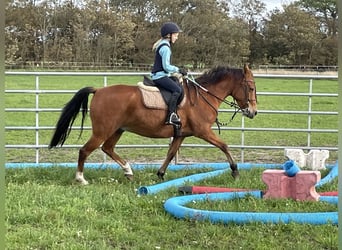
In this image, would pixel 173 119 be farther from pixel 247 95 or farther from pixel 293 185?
pixel 293 185

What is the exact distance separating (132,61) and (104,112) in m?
25.7

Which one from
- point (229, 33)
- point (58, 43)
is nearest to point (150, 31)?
point (229, 33)

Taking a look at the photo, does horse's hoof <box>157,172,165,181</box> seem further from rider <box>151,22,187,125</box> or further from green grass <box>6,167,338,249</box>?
green grass <box>6,167,338,249</box>

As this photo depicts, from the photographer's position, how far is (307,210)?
13.3ft

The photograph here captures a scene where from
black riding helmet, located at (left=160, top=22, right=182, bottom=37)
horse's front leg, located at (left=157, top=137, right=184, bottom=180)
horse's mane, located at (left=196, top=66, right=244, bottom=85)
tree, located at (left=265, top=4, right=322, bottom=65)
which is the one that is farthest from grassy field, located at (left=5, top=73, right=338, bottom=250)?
tree, located at (left=265, top=4, right=322, bottom=65)

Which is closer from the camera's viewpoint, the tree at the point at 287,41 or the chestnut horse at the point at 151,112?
the chestnut horse at the point at 151,112


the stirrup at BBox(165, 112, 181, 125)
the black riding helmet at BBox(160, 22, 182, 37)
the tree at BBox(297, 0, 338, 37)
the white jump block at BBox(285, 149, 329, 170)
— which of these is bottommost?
the white jump block at BBox(285, 149, 329, 170)

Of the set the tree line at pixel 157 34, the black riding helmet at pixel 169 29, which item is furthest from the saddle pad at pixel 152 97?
→ the tree line at pixel 157 34

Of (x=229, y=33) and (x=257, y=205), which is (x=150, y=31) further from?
(x=257, y=205)

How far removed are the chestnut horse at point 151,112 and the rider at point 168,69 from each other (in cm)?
12

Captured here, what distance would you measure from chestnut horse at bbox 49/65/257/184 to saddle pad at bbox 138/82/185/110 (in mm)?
50

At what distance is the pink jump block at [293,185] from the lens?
4.32 metres

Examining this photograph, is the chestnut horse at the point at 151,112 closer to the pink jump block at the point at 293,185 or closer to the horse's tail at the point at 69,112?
the horse's tail at the point at 69,112

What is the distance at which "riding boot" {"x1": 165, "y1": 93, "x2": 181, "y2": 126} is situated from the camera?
5.56 m
